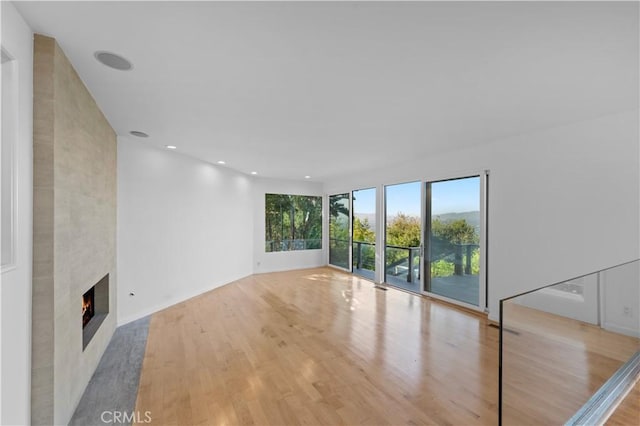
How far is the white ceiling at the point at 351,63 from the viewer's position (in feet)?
4.46

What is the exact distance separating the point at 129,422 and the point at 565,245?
4.57 m

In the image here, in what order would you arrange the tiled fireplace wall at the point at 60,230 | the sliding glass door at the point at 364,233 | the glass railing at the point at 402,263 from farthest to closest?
the sliding glass door at the point at 364,233, the glass railing at the point at 402,263, the tiled fireplace wall at the point at 60,230

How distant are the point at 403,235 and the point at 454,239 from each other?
1186mm

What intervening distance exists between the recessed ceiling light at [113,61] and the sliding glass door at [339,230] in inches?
216

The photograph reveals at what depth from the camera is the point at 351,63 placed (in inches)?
70.4

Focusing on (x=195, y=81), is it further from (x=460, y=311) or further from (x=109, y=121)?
(x=460, y=311)

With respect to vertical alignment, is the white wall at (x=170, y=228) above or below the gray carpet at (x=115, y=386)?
above

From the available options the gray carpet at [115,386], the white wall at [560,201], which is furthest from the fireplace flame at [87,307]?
the white wall at [560,201]

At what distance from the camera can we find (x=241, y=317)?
3.73 metres

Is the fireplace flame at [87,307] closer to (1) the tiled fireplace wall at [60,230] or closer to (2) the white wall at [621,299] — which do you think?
(1) the tiled fireplace wall at [60,230]

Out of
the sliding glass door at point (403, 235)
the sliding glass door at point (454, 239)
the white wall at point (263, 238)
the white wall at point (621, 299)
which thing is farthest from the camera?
the white wall at point (263, 238)

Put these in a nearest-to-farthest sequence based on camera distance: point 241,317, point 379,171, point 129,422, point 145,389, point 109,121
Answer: point 129,422, point 145,389, point 109,121, point 241,317, point 379,171

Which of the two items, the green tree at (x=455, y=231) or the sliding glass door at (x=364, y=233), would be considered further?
the sliding glass door at (x=364, y=233)

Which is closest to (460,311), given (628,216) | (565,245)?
(565,245)
